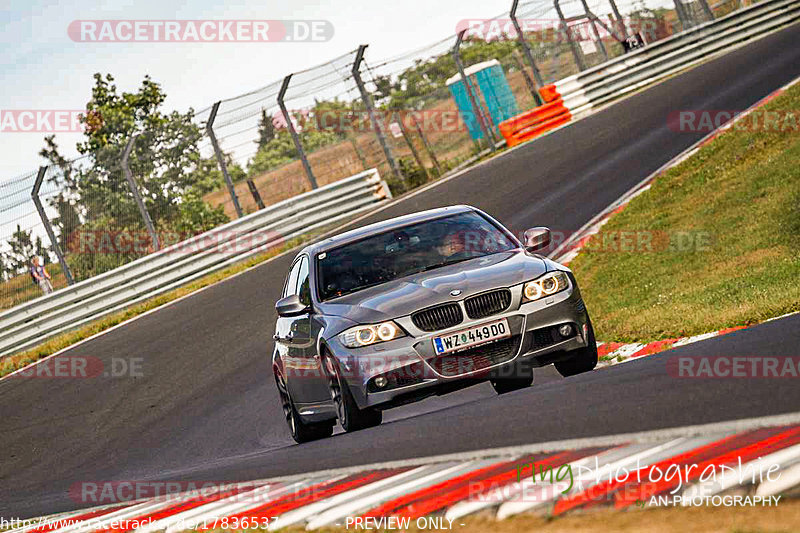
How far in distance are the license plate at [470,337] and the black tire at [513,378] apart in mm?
248

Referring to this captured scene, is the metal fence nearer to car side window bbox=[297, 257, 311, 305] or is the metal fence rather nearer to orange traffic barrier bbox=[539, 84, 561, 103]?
orange traffic barrier bbox=[539, 84, 561, 103]

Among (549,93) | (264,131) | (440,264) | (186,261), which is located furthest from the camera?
(549,93)

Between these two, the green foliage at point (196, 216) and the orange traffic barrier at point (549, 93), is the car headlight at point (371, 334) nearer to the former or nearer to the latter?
the green foliage at point (196, 216)

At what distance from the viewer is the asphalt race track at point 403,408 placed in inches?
221

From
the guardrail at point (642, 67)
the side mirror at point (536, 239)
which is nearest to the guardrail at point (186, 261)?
the guardrail at point (642, 67)

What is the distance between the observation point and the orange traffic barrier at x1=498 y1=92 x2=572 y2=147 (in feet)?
90.0

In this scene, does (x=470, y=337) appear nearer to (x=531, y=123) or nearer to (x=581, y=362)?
(x=581, y=362)

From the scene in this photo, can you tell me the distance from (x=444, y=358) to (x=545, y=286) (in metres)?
1.00

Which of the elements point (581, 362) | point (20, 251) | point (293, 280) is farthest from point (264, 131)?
point (581, 362)

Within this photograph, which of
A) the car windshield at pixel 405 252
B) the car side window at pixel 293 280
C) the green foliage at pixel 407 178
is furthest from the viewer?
the green foliage at pixel 407 178

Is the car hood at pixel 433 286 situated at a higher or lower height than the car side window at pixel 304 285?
lower

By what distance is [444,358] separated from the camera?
25.5 feet

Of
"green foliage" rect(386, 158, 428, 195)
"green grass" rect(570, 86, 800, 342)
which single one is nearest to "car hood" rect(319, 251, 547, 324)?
"green grass" rect(570, 86, 800, 342)

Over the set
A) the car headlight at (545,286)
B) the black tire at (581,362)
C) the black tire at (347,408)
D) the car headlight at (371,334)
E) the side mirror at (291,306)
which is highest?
the side mirror at (291,306)
